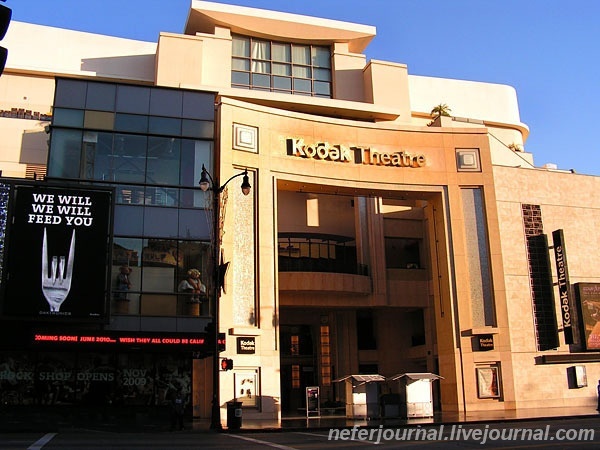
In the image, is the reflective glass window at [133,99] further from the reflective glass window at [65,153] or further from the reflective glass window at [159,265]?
the reflective glass window at [159,265]

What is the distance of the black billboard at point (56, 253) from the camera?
2825cm

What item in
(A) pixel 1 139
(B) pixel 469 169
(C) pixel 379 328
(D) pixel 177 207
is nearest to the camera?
(D) pixel 177 207

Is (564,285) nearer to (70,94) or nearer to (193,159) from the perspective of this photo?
(193,159)

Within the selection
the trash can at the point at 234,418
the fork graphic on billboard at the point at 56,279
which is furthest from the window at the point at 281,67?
the trash can at the point at 234,418

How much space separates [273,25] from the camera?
4516 cm

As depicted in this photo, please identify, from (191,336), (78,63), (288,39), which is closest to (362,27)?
(288,39)

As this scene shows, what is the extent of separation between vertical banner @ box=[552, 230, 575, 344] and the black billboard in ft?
86.3

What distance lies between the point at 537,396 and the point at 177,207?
74.9 ft

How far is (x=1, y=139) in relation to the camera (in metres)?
36.2

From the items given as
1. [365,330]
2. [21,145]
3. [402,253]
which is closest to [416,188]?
[402,253]

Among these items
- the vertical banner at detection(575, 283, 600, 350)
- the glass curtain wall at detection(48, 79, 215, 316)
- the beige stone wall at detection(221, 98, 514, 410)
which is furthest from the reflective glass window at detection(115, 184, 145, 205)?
the vertical banner at detection(575, 283, 600, 350)

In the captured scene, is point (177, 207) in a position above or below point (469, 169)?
below

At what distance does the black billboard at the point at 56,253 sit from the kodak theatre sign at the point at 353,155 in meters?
11.6

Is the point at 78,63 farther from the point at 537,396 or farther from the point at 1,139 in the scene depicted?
the point at 537,396
